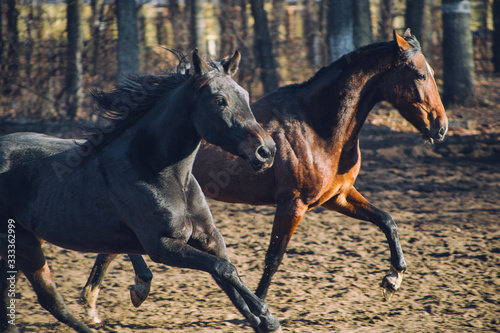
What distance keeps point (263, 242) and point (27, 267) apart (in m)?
2.83

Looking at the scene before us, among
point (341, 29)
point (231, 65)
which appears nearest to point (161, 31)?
point (341, 29)

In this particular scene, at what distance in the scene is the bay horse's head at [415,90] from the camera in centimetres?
425

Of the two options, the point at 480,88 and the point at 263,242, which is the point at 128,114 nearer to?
the point at 263,242

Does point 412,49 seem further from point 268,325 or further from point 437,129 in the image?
point 268,325

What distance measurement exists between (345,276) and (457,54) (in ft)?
28.2

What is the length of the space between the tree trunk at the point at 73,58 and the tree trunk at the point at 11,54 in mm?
947

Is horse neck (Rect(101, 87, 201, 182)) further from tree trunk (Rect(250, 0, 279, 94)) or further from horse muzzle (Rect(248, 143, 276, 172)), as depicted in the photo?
tree trunk (Rect(250, 0, 279, 94))

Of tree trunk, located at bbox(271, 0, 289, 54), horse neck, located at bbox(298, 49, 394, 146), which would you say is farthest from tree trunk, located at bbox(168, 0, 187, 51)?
horse neck, located at bbox(298, 49, 394, 146)

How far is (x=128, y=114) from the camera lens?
347cm

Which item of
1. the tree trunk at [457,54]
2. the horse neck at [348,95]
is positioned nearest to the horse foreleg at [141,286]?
the horse neck at [348,95]

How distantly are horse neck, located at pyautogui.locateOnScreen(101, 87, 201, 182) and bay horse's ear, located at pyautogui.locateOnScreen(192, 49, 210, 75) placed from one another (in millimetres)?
148

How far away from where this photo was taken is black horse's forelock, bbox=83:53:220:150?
3.42 m

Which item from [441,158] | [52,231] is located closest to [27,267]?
[52,231]

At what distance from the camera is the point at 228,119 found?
120 inches
